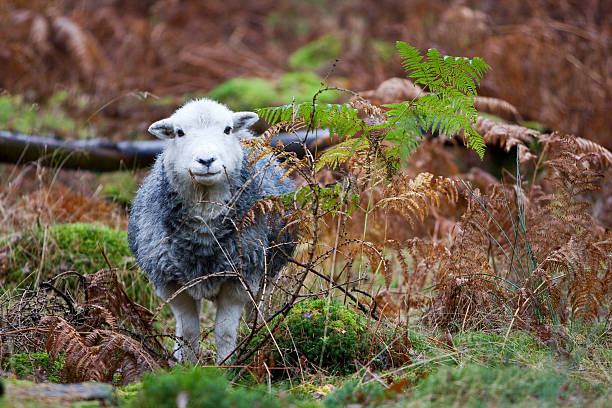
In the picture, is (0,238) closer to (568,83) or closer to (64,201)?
(64,201)

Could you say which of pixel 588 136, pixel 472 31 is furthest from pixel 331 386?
pixel 472 31

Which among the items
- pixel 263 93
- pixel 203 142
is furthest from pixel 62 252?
pixel 263 93

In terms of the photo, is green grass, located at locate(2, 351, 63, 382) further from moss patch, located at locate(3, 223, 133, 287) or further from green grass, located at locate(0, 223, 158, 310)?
moss patch, located at locate(3, 223, 133, 287)

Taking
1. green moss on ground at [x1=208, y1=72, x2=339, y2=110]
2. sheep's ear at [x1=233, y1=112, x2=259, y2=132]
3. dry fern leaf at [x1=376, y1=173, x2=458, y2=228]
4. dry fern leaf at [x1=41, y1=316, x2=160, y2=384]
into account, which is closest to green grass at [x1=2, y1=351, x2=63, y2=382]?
dry fern leaf at [x1=41, y1=316, x2=160, y2=384]

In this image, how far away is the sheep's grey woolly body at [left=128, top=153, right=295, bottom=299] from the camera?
195 inches

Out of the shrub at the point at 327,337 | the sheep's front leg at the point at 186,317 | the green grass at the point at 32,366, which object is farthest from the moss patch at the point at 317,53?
the green grass at the point at 32,366

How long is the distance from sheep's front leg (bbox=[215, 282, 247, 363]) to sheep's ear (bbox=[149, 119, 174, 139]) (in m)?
1.24

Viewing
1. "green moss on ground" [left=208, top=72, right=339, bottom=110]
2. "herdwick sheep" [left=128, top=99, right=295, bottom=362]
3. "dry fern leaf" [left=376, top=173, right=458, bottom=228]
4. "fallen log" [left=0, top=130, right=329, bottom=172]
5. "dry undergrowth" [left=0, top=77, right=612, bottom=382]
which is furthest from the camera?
"green moss on ground" [left=208, top=72, right=339, bottom=110]

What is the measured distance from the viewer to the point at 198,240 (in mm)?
4949

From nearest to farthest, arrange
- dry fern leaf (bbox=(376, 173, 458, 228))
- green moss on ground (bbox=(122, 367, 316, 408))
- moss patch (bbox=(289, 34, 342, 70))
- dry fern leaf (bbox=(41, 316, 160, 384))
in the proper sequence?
green moss on ground (bbox=(122, 367, 316, 408)), dry fern leaf (bbox=(41, 316, 160, 384)), dry fern leaf (bbox=(376, 173, 458, 228)), moss patch (bbox=(289, 34, 342, 70))

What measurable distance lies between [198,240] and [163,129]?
897 millimetres

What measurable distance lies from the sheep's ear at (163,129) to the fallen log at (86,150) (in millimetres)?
2870

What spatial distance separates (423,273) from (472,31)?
799 centimetres

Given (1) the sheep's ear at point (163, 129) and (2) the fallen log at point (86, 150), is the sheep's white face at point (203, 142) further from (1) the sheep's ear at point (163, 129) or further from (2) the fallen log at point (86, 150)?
(2) the fallen log at point (86, 150)
